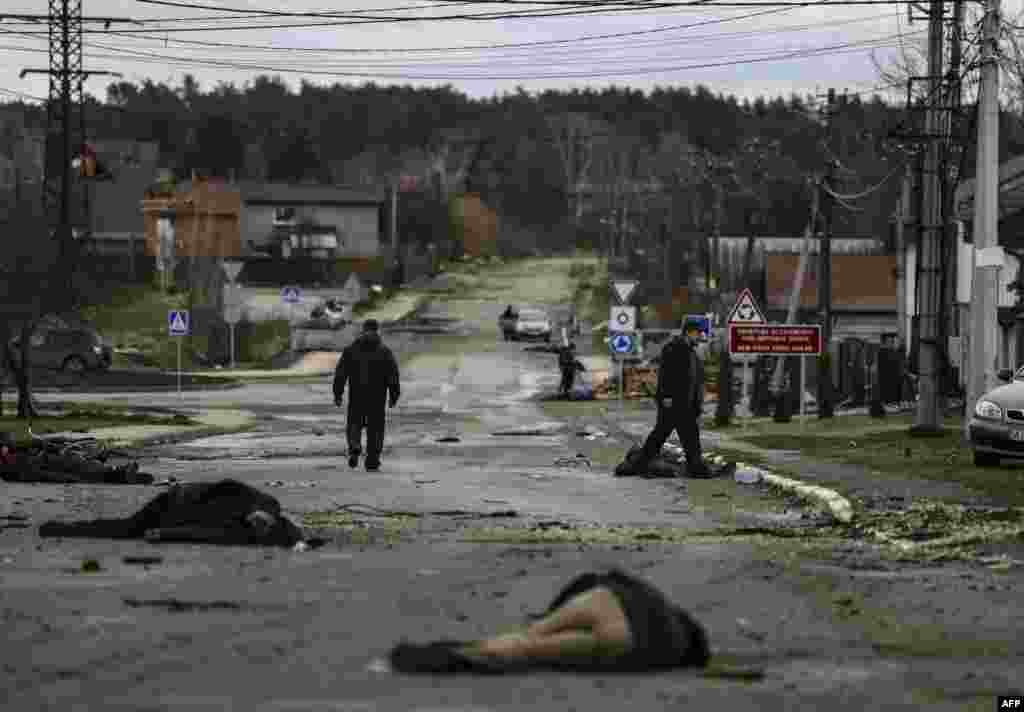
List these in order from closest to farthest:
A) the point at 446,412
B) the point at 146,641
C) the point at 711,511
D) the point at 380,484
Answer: the point at 146,641, the point at 711,511, the point at 380,484, the point at 446,412

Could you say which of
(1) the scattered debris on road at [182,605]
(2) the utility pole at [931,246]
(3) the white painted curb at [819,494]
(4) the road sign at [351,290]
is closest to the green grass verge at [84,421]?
(2) the utility pole at [931,246]

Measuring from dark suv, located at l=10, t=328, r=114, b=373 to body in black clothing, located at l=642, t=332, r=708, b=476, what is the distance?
46189 millimetres

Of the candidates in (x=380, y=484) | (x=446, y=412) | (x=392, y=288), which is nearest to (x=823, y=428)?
(x=446, y=412)

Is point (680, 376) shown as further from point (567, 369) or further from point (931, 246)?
point (567, 369)

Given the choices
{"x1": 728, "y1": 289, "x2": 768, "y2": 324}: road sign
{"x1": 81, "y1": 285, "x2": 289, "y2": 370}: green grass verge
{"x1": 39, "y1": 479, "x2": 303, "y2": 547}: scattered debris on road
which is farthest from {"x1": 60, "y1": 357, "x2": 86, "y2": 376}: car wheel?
{"x1": 39, "y1": 479, "x2": 303, "y2": 547}: scattered debris on road

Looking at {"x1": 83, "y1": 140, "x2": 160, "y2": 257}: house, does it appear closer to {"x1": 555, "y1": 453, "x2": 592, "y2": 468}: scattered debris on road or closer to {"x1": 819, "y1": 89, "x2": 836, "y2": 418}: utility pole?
{"x1": 819, "y1": 89, "x2": 836, "y2": 418}: utility pole

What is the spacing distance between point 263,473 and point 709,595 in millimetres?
13763

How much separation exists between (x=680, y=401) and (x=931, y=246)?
10.5 metres

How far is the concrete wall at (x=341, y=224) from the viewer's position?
464ft

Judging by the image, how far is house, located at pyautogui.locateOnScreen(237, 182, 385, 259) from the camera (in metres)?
138

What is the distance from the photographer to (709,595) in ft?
40.5

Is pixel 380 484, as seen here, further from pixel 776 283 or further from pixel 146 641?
pixel 776 283

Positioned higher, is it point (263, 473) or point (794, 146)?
point (794, 146)

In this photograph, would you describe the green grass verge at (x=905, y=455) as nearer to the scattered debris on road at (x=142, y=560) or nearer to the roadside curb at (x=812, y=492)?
the roadside curb at (x=812, y=492)
